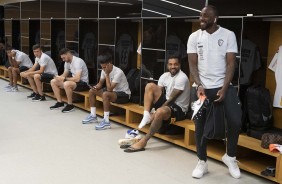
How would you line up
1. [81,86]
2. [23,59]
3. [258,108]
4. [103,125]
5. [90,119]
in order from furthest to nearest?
[23,59] < [81,86] < [90,119] < [103,125] < [258,108]

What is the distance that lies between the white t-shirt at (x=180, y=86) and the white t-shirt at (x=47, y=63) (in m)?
3.31

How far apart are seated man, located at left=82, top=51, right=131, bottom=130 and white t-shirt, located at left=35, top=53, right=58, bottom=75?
1940 millimetres

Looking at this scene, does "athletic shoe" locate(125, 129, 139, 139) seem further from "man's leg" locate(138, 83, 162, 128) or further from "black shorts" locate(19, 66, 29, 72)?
"black shorts" locate(19, 66, 29, 72)

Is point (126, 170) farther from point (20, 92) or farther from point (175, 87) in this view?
point (20, 92)

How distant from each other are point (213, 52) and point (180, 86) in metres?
1.11

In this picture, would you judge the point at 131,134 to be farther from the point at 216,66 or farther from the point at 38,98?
the point at 38,98

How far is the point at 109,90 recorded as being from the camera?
4957 millimetres

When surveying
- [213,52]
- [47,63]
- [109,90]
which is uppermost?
[213,52]

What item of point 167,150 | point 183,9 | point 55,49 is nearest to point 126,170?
point 167,150

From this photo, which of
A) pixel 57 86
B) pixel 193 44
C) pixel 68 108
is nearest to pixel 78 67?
pixel 57 86

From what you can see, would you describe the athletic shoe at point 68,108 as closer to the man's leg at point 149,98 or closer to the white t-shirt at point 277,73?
the man's leg at point 149,98

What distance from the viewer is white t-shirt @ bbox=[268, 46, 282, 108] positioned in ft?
11.8

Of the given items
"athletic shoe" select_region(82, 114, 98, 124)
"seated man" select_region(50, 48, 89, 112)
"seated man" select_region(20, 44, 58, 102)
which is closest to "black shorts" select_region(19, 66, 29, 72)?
"seated man" select_region(20, 44, 58, 102)

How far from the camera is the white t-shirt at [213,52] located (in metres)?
2.97
